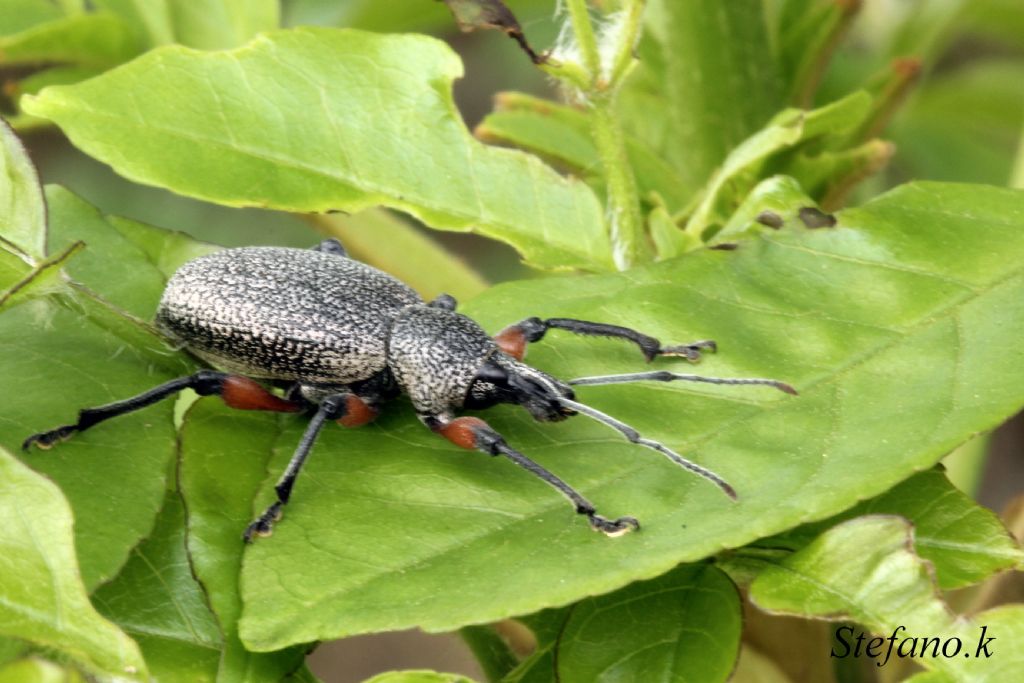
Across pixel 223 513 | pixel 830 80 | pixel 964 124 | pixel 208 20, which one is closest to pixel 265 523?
pixel 223 513

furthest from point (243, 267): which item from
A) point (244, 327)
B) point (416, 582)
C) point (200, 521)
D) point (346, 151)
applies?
point (416, 582)

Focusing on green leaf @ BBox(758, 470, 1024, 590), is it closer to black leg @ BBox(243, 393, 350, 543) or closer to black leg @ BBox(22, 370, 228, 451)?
black leg @ BBox(243, 393, 350, 543)

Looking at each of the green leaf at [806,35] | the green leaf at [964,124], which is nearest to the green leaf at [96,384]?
the green leaf at [806,35]

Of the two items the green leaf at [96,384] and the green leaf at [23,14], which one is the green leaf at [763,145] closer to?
the green leaf at [96,384]

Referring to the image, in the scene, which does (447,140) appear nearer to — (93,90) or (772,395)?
(93,90)

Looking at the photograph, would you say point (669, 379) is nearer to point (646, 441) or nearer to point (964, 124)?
point (646, 441)

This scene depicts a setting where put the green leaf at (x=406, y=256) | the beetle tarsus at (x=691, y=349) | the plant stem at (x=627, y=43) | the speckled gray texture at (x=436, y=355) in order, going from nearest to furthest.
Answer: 1. the beetle tarsus at (x=691, y=349)
2. the plant stem at (x=627, y=43)
3. the speckled gray texture at (x=436, y=355)
4. the green leaf at (x=406, y=256)
